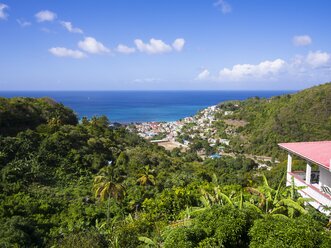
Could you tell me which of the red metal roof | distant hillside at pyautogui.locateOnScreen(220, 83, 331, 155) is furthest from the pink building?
distant hillside at pyautogui.locateOnScreen(220, 83, 331, 155)

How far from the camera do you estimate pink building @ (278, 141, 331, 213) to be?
11.1 metres

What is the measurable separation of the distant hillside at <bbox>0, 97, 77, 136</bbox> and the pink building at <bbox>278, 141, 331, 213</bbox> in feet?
84.4

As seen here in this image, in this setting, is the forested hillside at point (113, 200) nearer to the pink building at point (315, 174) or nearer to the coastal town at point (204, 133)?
the pink building at point (315, 174)

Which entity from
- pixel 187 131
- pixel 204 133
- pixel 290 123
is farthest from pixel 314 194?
pixel 187 131

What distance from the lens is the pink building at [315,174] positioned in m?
11.1

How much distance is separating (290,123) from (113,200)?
48.2 m

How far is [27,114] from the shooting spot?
35219 millimetres

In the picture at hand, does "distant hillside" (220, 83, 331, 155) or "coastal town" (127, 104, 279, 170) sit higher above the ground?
"distant hillside" (220, 83, 331, 155)

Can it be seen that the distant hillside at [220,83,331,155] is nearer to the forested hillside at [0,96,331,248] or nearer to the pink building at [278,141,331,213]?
the forested hillside at [0,96,331,248]

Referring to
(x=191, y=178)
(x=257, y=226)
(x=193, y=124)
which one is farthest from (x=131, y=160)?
(x=193, y=124)

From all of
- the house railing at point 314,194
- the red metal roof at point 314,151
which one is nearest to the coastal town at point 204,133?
the red metal roof at point 314,151

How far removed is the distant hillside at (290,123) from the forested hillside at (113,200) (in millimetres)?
19782

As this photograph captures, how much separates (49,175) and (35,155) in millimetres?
2550

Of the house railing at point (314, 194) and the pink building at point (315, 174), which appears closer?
the house railing at point (314, 194)
